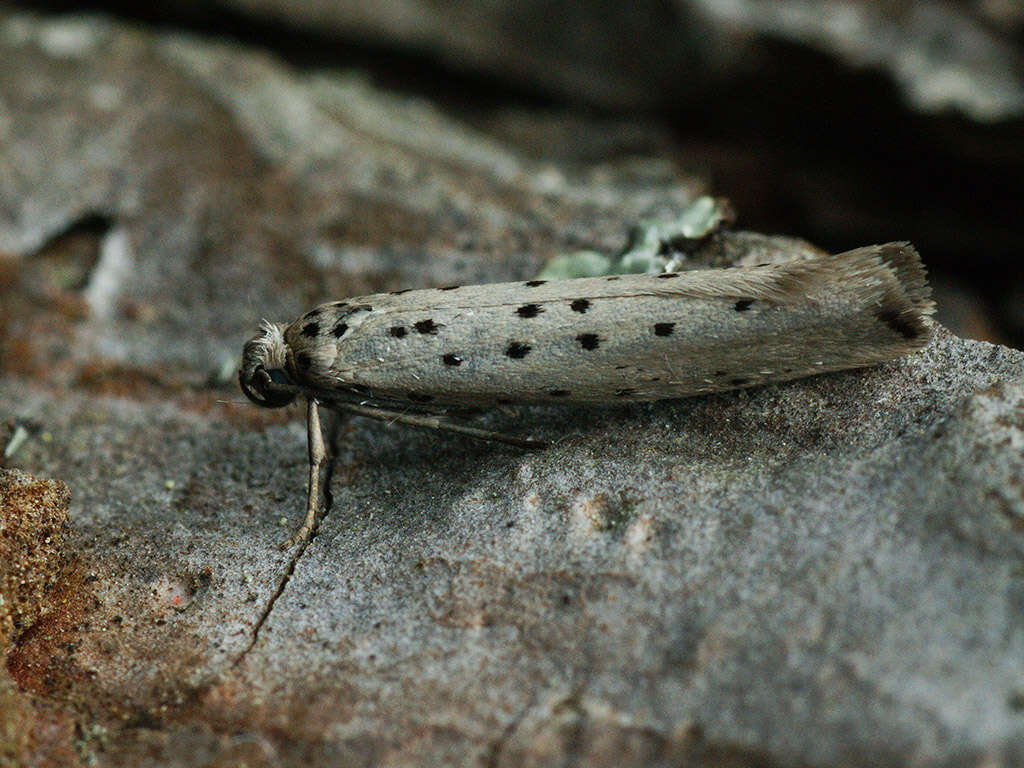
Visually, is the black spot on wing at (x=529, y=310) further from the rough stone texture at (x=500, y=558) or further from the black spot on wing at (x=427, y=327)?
the rough stone texture at (x=500, y=558)

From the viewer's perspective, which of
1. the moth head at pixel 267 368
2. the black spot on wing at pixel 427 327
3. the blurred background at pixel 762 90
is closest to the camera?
the black spot on wing at pixel 427 327

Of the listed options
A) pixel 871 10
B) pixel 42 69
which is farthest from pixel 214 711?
pixel 871 10

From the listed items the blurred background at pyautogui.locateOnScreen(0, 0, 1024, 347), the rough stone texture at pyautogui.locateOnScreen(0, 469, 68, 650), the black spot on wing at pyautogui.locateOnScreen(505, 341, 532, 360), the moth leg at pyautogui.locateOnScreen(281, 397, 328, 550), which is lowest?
the rough stone texture at pyautogui.locateOnScreen(0, 469, 68, 650)

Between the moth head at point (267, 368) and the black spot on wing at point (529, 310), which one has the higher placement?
the black spot on wing at point (529, 310)

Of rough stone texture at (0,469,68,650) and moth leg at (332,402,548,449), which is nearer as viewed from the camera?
rough stone texture at (0,469,68,650)

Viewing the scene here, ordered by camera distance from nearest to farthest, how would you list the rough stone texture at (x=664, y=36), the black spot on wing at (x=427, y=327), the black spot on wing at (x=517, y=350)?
the black spot on wing at (x=517, y=350), the black spot on wing at (x=427, y=327), the rough stone texture at (x=664, y=36)

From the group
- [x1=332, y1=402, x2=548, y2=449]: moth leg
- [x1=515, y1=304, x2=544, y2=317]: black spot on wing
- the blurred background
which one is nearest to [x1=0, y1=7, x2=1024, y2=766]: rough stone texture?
[x1=332, y1=402, x2=548, y2=449]: moth leg

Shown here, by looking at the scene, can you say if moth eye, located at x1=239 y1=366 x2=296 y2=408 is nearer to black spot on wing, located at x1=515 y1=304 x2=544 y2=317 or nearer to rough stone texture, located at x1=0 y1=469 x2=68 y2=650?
rough stone texture, located at x1=0 y1=469 x2=68 y2=650

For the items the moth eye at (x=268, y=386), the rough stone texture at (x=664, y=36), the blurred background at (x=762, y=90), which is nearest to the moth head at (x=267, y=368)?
the moth eye at (x=268, y=386)
